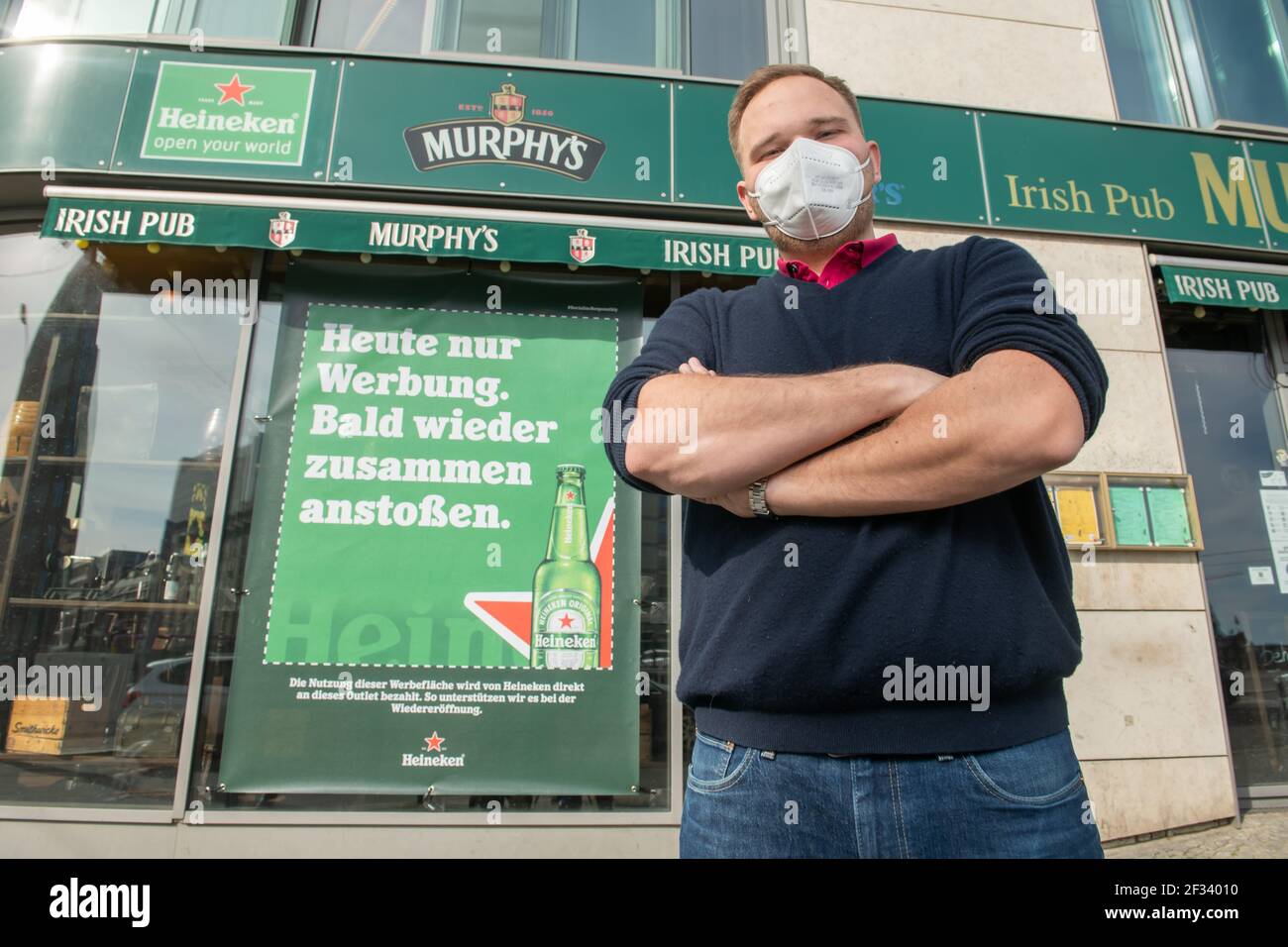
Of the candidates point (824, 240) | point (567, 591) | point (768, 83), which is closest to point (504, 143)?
point (567, 591)

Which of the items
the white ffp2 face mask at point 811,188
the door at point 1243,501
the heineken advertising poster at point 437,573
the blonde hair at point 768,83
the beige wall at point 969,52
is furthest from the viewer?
the beige wall at point 969,52

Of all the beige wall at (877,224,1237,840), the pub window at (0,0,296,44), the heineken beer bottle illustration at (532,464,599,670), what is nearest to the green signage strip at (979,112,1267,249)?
the beige wall at (877,224,1237,840)

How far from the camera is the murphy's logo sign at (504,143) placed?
4.27 m

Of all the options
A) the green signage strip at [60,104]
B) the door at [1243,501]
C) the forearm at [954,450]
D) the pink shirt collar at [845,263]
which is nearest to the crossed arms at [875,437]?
the forearm at [954,450]

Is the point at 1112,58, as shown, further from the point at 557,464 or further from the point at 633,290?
the point at 557,464

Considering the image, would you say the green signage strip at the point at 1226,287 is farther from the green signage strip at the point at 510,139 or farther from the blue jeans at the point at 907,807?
the blue jeans at the point at 907,807

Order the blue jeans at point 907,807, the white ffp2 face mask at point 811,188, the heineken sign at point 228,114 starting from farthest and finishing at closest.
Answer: the heineken sign at point 228,114, the white ffp2 face mask at point 811,188, the blue jeans at point 907,807

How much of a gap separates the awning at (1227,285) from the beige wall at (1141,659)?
37cm

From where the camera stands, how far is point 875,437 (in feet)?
3.83

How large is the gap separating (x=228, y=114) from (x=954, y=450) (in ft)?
16.1

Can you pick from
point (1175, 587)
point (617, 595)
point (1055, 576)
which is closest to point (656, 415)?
point (1055, 576)

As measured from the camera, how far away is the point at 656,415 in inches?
52.2

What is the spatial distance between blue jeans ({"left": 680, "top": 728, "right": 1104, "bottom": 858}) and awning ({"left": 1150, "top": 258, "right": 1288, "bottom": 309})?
472 cm

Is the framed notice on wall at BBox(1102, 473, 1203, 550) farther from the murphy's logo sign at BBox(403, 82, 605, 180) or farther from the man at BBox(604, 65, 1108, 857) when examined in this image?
the murphy's logo sign at BBox(403, 82, 605, 180)
